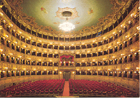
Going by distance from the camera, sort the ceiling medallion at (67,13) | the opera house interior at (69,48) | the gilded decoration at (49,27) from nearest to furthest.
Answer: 1. the opera house interior at (69,48)
2. the gilded decoration at (49,27)
3. the ceiling medallion at (67,13)

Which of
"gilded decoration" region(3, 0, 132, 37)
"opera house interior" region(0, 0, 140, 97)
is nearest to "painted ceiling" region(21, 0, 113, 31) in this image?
"opera house interior" region(0, 0, 140, 97)

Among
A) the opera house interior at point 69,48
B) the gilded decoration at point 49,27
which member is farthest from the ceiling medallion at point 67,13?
the gilded decoration at point 49,27

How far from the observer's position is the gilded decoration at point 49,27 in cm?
1664

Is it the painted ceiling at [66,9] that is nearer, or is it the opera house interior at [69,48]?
the opera house interior at [69,48]

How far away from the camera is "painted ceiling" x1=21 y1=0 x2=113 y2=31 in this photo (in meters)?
16.9

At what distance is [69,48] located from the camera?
30906 millimetres

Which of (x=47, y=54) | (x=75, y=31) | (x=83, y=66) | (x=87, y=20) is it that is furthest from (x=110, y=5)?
(x=47, y=54)

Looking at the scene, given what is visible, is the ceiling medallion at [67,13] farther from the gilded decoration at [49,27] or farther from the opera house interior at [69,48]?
the gilded decoration at [49,27]

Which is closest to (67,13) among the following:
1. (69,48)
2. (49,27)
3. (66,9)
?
(66,9)

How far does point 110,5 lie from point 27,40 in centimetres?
1934

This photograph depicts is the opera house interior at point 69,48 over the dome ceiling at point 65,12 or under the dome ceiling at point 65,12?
under

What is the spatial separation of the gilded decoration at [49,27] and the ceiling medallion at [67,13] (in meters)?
3.09

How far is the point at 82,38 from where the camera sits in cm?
3131

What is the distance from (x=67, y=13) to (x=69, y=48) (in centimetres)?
1254
